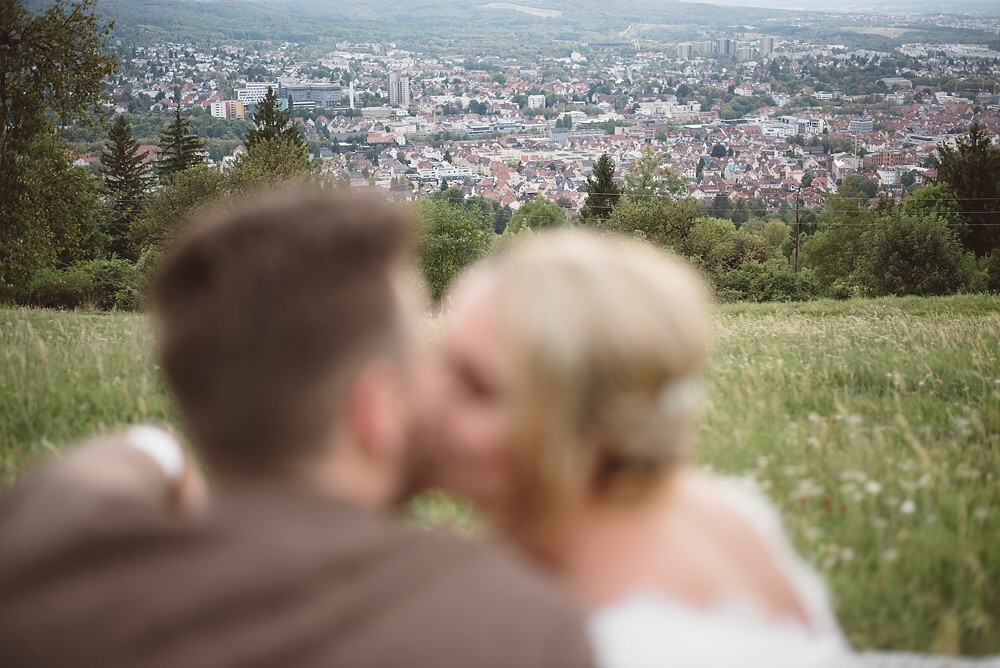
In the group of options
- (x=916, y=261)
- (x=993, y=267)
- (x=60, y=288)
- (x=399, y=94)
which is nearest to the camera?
(x=60, y=288)

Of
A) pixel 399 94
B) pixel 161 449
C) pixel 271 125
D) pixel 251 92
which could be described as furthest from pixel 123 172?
pixel 399 94

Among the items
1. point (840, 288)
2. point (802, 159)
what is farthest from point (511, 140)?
point (840, 288)

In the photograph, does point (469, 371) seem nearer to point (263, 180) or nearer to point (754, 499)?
point (754, 499)

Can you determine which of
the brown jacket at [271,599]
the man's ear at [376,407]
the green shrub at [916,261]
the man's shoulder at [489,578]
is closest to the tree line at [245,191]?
the green shrub at [916,261]

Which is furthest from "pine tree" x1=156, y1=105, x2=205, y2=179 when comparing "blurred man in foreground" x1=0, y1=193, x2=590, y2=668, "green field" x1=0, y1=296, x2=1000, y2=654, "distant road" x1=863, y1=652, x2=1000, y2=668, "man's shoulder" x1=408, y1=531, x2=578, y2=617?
"man's shoulder" x1=408, y1=531, x2=578, y2=617

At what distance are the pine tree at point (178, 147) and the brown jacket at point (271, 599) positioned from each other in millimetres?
66724

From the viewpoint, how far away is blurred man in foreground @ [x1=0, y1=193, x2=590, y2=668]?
1.28m

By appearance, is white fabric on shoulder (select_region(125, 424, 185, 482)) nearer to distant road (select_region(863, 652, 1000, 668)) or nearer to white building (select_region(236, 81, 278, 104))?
distant road (select_region(863, 652, 1000, 668))

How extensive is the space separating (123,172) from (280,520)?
71631 mm

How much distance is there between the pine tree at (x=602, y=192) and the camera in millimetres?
67500

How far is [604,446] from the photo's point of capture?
1836 millimetres

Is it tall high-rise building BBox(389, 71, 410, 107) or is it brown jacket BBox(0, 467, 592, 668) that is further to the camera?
tall high-rise building BBox(389, 71, 410, 107)

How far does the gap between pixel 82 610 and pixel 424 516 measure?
2.58m

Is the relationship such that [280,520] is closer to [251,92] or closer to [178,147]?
[178,147]
